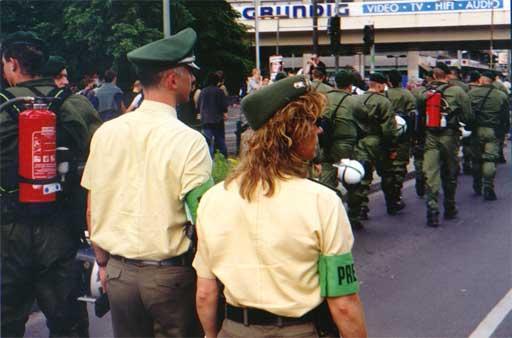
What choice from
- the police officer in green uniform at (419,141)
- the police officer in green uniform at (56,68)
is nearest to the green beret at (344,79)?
the police officer in green uniform at (419,141)

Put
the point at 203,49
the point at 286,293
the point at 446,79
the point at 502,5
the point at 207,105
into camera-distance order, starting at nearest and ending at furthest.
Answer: the point at 286,293 < the point at 446,79 < the point at 207,105 < the point at 203,49 < the point at 502,5

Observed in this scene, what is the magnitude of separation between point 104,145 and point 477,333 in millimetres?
3519

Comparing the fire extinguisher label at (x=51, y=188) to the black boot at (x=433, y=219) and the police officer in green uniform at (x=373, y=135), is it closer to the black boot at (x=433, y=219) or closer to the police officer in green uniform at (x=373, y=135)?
the police officer in green uniform at (x=373, y=135)

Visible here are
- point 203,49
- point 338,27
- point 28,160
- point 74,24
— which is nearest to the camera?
point 28,160

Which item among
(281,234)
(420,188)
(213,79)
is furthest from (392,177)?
(281,234)

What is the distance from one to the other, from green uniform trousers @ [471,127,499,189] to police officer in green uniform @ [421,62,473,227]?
202 centimetres

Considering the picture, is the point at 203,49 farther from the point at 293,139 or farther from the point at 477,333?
the point at 293,139

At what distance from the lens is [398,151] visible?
12.0m

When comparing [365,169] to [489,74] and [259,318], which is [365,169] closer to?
[489,74]

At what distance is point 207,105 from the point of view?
53.1 ft

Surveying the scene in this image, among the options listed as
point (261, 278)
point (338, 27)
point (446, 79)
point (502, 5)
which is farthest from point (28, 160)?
point (502, 5)

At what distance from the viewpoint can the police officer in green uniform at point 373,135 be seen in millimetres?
10445

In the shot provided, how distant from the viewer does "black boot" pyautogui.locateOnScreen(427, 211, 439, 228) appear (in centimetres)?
1043

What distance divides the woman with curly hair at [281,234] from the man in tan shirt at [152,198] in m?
0.63
